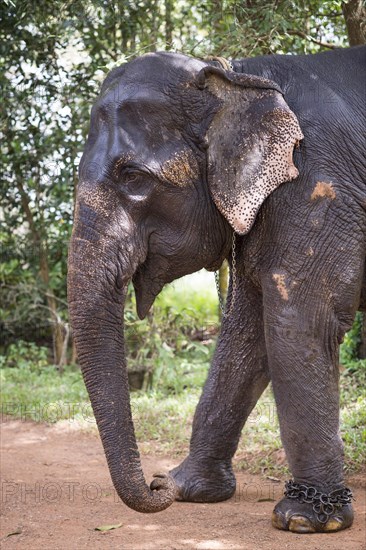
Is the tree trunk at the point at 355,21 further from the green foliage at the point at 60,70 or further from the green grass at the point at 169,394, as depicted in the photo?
the green grass at the point at 169,394

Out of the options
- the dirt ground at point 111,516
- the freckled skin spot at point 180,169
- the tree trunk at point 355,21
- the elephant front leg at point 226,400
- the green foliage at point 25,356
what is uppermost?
the tree trunk at point 355,21

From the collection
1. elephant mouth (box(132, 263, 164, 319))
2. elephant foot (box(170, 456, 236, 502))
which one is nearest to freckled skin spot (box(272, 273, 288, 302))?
elephant mouth (box(132, 263, 164, 319))

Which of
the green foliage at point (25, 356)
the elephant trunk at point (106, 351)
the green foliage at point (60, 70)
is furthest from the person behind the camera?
the green foliage at point (25, 356)

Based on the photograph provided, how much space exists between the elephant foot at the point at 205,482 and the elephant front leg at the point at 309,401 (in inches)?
32.9

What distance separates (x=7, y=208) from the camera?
10375mm

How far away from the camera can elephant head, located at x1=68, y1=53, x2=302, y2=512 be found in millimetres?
4508

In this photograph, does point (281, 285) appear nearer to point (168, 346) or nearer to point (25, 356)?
point (168, 346)

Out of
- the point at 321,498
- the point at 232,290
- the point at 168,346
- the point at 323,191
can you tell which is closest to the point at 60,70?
the point at 168,346

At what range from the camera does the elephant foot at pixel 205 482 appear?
5.75 meters

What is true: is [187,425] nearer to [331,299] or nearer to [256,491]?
[256,491]

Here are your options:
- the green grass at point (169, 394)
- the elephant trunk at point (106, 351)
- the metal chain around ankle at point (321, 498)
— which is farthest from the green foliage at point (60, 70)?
the metal chain around ankle at point (321, 498)

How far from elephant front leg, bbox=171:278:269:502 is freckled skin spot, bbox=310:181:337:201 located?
3.30ft

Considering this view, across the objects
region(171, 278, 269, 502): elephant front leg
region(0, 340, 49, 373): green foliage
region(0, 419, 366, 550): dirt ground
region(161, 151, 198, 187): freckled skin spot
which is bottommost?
region(0, 419, 366, 550): dirt ground

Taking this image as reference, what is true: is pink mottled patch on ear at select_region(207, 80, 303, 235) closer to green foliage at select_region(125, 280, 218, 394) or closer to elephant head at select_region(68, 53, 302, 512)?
elephant head at select_region(68, 53, 302, 512)
